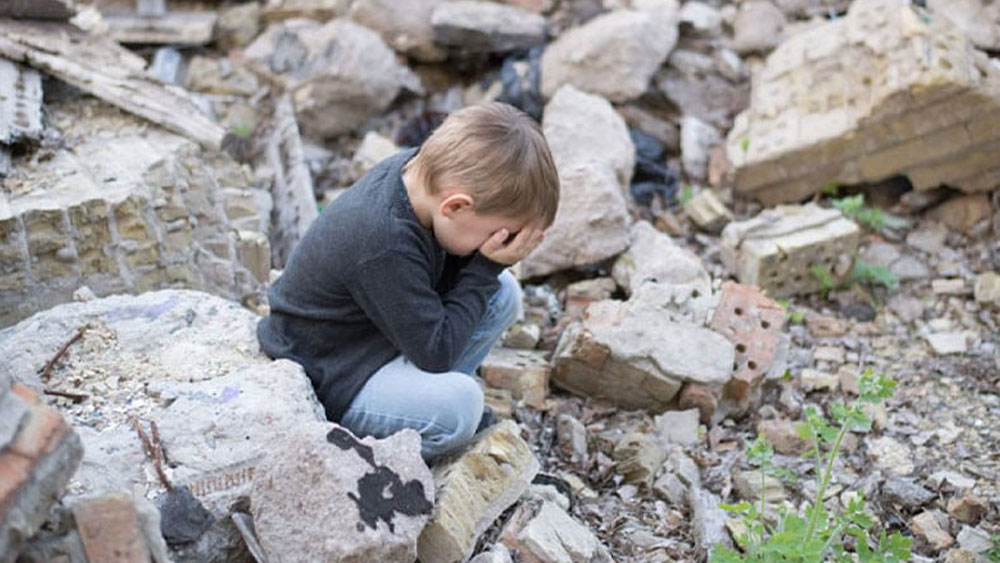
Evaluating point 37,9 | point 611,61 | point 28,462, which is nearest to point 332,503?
point 28,462

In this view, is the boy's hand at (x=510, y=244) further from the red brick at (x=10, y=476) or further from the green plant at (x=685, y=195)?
the green plant at (x=685, y=195)

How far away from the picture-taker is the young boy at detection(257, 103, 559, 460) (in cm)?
246

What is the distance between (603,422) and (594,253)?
2.90ft

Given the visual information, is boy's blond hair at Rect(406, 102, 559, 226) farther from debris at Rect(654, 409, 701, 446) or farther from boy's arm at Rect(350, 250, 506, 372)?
debris at Rect(654, 409, 701, 446)

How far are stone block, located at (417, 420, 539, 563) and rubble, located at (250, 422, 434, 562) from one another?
17cm

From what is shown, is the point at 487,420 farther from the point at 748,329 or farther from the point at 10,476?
the point at 10,476

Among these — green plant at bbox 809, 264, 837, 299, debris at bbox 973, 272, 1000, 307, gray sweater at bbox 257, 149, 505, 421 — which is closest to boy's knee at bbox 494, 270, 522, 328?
gray sweater at bbox 257, 149, 505, 421

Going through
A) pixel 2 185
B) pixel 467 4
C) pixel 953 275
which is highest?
pixel 2 185

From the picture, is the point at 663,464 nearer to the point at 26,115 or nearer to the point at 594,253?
the point at 594,253

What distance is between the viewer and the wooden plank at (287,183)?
4.24 m

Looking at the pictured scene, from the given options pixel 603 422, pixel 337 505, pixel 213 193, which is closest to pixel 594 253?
pixel 603 422

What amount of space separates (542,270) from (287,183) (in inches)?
52.1

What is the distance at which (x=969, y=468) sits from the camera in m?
3.22

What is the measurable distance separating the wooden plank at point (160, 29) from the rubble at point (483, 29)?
56.0 inches
